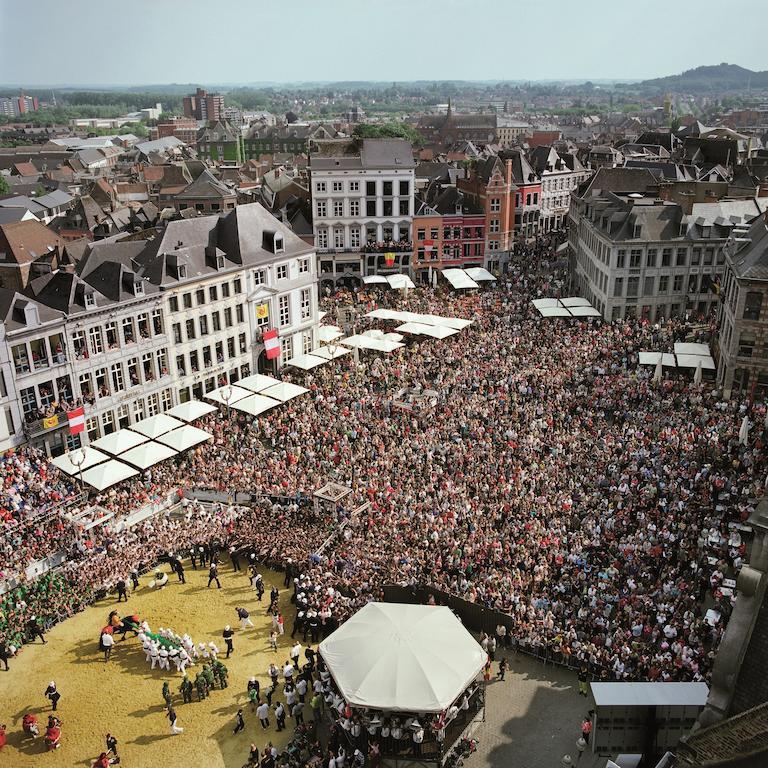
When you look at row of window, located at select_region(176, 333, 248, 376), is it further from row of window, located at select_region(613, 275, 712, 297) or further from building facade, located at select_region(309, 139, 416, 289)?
row of window, located at select_region(613, 275, 712, 297)

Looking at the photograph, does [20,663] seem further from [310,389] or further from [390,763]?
[310,389]

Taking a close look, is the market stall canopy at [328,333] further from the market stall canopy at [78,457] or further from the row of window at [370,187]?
the row of window at [370,187]

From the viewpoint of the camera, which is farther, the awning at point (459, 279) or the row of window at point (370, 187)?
the row of window at point (370, 187)

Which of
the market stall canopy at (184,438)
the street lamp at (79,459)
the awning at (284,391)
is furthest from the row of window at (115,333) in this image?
the awning at (284,391)

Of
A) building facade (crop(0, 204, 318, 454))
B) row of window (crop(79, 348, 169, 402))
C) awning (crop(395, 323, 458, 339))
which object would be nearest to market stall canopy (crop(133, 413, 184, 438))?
row of window (crop(79, 348, 169, 402))

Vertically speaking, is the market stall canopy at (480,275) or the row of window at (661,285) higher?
the row of window at (661,285)
